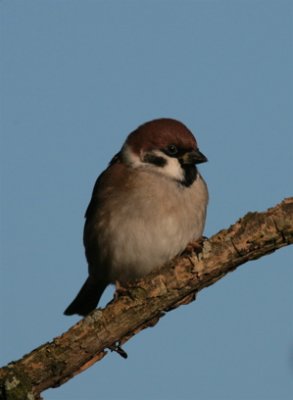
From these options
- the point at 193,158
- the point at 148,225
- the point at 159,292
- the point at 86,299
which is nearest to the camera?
the point at 159,292

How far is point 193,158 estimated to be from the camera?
18.4 ft

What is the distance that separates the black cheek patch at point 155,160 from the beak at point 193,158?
153mm

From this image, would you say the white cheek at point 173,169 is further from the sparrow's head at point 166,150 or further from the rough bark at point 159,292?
the rough bark at point 159,292

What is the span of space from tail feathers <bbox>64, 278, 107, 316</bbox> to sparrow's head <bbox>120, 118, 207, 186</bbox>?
1.13 metres

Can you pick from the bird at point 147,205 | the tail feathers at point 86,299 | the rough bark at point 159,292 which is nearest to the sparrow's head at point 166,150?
the bird at point 147,205

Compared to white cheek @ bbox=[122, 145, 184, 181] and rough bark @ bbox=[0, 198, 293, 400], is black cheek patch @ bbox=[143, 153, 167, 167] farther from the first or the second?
rough bark @ bbox=[0, 198, 293, 400]

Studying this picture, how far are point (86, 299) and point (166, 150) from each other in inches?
59.3

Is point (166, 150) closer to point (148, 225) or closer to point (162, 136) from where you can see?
point (162, 136)

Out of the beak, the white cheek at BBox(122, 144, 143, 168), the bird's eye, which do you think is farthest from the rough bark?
the white cheek at BBox(122, 144, 143, 168)

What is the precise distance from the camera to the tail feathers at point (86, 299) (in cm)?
635

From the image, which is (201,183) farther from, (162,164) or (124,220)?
(124,220)

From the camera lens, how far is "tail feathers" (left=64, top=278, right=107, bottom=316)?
635cm

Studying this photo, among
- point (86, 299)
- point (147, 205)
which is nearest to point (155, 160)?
point (147, 205)

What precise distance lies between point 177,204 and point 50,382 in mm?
1956
